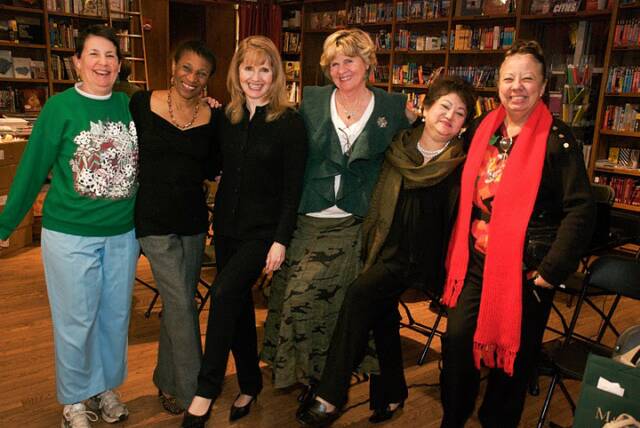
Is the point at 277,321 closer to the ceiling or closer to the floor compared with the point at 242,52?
closer to the floor

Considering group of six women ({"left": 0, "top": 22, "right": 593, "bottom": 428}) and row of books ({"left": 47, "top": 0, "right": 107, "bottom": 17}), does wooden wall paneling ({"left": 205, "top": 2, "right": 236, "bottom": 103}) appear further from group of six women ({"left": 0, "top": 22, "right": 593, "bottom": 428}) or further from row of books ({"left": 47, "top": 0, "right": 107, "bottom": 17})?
group of six women ({"left": 0, "top": 22, "right": 593, "bottom": 428})

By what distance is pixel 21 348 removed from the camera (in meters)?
3.02

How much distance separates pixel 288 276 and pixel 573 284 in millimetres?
1777

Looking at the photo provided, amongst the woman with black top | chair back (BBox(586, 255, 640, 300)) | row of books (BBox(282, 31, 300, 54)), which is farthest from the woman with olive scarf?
row of books (BBox(282, 31, 300, 54))

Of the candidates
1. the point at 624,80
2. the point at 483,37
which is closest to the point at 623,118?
the point at 624,80

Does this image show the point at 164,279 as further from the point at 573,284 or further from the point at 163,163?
the point at 573,284

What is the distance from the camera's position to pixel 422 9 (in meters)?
6.98

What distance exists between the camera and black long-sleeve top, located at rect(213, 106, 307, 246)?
7.07 ft

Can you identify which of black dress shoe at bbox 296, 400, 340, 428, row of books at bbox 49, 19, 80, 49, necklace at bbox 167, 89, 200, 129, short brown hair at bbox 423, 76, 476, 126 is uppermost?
row of books at bbox 49, 19, 80, 49

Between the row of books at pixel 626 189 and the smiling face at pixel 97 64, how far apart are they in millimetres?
5202

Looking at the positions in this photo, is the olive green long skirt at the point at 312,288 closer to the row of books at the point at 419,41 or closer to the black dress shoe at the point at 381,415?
the black dress shoe at the point at 381,415

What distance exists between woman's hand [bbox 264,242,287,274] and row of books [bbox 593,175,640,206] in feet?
15.5

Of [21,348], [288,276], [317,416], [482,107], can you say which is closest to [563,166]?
[288,276]

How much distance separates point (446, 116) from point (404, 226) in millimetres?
454
